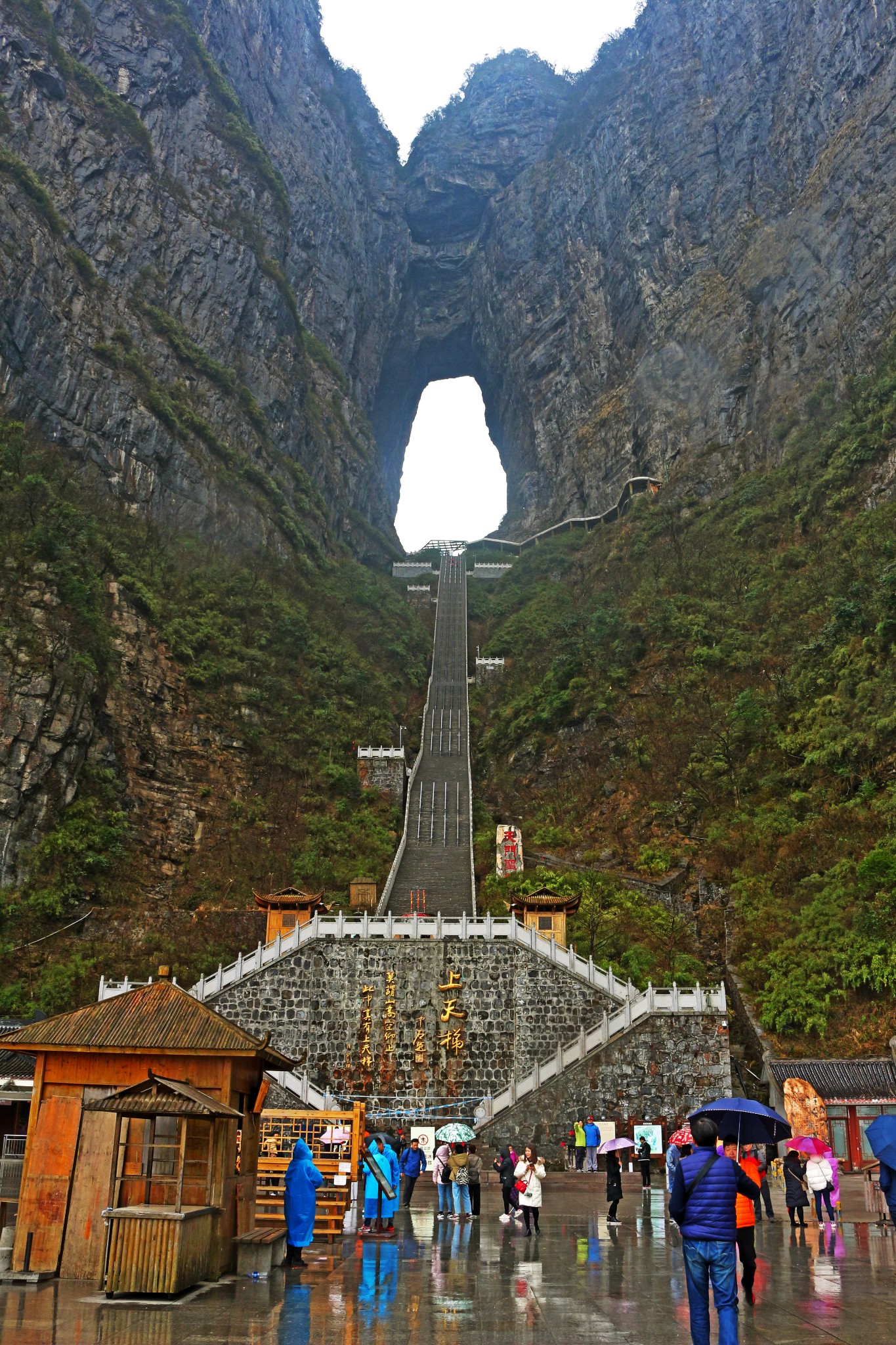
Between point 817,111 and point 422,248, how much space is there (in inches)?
1799

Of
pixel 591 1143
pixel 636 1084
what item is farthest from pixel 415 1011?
pixel 591 1143

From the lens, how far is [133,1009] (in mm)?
10789

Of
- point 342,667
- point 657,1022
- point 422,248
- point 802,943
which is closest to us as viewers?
point 657,1022

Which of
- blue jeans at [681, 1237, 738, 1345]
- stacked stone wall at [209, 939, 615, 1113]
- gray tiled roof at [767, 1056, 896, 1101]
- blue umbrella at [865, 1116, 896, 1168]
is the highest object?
stacked stone wall at [209, 939, 615, 1113]

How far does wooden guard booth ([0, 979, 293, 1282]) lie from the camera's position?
9.80 metres

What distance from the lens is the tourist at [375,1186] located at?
13312 millimetres

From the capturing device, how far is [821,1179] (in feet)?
43.2

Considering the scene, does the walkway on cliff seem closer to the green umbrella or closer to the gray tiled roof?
the gray tiled roof

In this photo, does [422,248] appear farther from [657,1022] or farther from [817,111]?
[657,1022]

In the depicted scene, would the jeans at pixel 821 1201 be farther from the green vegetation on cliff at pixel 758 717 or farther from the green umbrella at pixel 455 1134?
the green vegetation on cliff at pixel 758 717

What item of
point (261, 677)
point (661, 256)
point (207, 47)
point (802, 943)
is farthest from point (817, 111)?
point (802, 943)

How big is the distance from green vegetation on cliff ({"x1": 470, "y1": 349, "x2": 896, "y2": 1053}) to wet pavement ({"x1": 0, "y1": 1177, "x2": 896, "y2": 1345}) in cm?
1452

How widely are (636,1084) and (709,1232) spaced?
1876 centimetres

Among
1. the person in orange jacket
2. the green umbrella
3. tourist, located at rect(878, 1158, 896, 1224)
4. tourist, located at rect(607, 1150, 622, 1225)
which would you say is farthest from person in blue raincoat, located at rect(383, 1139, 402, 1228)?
tourist, located at rect(878, 1158, 896, 1224)
